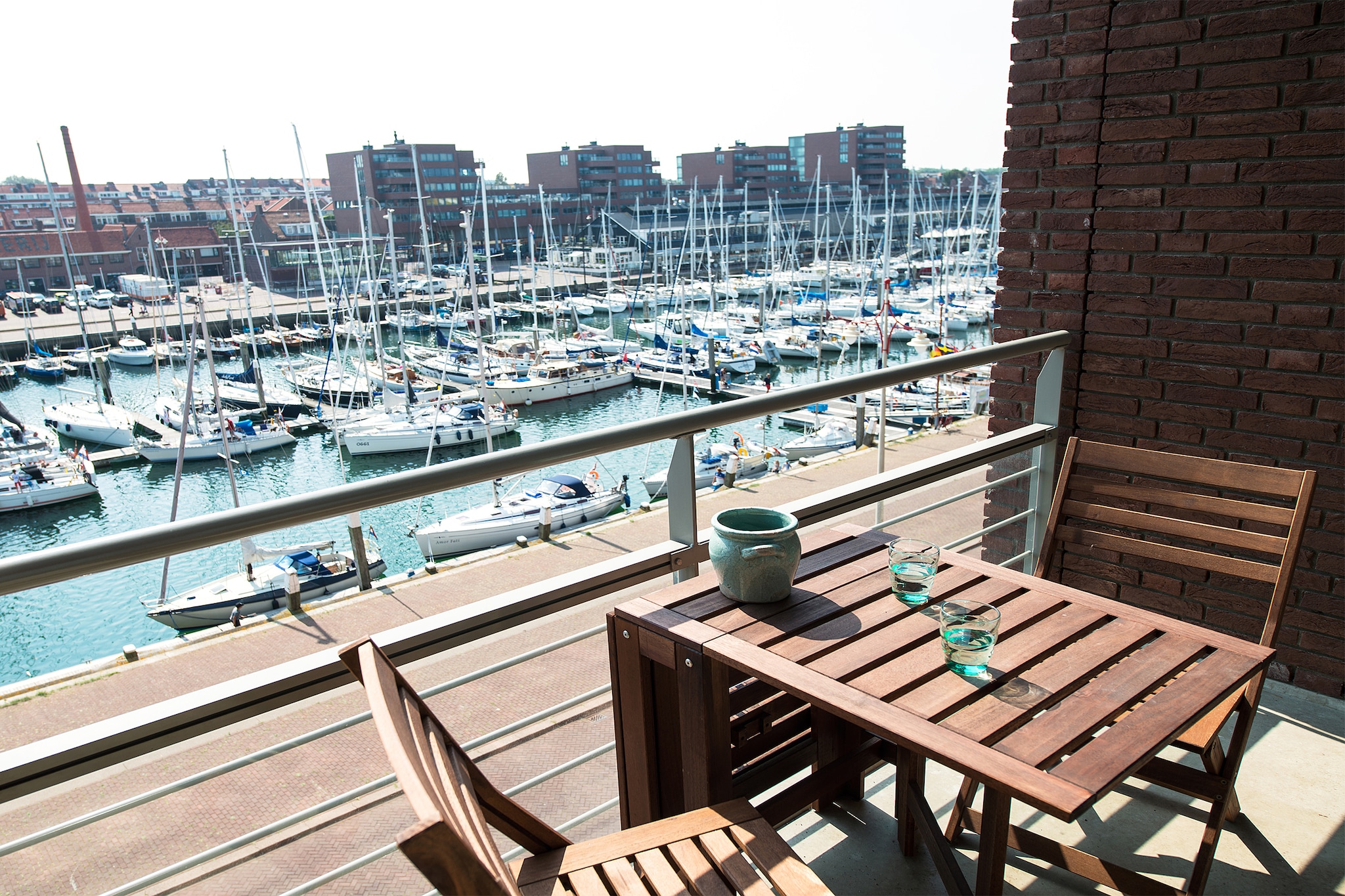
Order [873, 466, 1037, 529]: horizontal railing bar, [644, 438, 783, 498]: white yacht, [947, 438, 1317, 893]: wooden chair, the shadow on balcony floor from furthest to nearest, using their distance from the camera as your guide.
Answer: [644, 438, 783, 498]: white yacht
[873, 466, 1037, 529]: horizontal railing bar
the shadow on balcony floor
[947, 438, 1317, 893]: wooden chair

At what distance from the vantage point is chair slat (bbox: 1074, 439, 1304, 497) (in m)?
2.07

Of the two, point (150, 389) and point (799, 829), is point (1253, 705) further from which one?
point (150, 389)

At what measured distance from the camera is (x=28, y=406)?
113ft

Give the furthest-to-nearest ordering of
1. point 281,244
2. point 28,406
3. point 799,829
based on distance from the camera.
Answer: point 281,244, point 28,406, point 799,829

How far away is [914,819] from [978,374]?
2919 cm

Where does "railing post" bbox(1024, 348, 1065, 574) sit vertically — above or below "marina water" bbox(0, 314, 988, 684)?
above

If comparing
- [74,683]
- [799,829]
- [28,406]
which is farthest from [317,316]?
[799,829]

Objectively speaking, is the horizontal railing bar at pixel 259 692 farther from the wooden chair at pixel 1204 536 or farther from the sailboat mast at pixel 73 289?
the sailboat mast at pixel 73 289

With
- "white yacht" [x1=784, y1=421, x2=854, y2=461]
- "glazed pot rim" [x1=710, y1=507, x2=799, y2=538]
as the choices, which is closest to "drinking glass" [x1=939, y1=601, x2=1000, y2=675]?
"glazed pot rim" [x1=710, y1=507, x2=799, y2=538]

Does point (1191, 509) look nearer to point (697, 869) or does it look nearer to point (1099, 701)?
point (1099, 701)

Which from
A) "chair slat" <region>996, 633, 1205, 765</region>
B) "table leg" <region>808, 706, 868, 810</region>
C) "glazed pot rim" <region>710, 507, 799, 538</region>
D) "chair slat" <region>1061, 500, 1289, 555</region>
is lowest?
"table leg" <region>808, 706, 868, 810</region>

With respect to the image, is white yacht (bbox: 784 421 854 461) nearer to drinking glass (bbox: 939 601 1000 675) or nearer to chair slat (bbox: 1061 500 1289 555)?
chair slat (bbox: 1061 500 1289 555)

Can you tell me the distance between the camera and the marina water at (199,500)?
17.8 meters

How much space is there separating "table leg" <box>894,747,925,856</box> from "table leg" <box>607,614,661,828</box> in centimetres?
60
